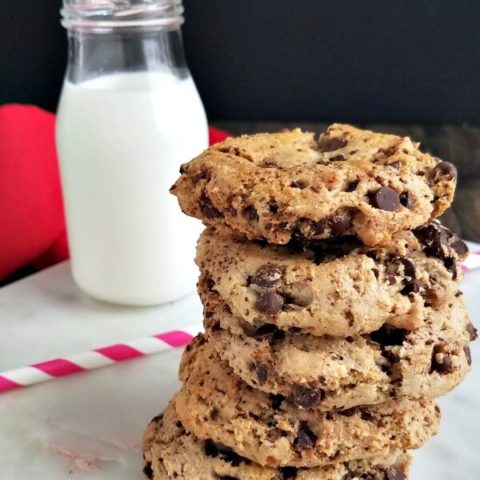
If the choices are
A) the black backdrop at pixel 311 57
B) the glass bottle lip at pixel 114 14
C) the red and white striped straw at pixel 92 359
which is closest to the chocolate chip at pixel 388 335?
the red and white striped straw at pixel 92 359

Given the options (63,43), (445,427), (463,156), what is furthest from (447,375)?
(63,43)

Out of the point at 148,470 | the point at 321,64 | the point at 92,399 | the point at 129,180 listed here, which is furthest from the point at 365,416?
the point at 321,64

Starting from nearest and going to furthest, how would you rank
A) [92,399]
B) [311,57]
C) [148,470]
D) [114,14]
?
[148,470], [92,399], [114,14], [311,57]

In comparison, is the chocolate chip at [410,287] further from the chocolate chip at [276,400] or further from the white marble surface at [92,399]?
the white marble surface at [92,399]

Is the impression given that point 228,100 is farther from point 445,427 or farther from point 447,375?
point 447,375

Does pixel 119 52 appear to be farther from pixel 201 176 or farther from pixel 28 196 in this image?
pixel 201 176

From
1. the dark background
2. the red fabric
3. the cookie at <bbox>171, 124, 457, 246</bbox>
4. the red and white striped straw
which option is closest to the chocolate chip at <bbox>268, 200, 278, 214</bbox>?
the cookie at <bbox>171, 124, 457, 246</bbox>
